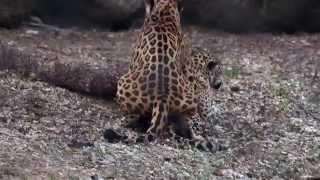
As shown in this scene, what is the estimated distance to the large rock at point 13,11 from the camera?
805 cm

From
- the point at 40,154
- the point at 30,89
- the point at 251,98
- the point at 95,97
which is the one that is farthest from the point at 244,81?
the point at 40,154

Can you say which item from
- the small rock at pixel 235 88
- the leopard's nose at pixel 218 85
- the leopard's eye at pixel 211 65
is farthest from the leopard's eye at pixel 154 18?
the small rock at pixel 235 88

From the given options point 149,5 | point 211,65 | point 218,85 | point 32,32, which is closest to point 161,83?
point 149,5

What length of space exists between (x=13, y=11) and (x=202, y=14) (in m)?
2.12

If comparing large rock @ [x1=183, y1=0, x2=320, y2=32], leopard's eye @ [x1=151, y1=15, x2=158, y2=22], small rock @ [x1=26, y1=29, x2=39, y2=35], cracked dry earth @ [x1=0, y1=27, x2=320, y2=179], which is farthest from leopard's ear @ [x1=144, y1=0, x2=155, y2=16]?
large rock @ [x1=183, y1=0, x2=320, y2=32]

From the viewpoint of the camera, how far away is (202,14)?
350 inches

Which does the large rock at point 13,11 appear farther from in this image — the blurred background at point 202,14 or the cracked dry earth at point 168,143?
the cracked dry earth at point 168,143

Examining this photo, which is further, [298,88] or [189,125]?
[298,88]

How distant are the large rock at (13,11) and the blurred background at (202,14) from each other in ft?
0.03

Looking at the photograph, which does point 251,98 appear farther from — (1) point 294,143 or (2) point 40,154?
(2) point 40,154

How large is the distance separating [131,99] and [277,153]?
1.06 meters

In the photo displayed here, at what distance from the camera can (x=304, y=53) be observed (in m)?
8.12

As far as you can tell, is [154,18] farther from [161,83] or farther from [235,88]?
[235,88]

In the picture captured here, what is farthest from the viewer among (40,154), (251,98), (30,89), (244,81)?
(244,81)
